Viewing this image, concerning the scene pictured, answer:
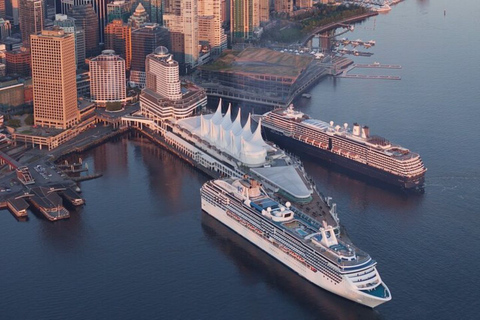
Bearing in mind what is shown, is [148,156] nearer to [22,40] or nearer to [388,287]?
[388,287]

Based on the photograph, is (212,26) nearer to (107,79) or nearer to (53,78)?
(107,79)

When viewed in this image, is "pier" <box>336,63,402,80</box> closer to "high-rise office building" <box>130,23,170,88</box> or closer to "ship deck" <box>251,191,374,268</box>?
"high-rise office building" <box>130,23,170,88</box>

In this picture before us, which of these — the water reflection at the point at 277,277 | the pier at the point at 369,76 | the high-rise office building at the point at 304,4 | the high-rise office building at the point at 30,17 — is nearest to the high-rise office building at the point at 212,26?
the pier at the point at 369,76

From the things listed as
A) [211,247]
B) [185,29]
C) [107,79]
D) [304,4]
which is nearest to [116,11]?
[185,29]

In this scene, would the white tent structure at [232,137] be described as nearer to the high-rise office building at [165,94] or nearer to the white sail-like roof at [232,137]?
the white sail-like roof at [232,137]

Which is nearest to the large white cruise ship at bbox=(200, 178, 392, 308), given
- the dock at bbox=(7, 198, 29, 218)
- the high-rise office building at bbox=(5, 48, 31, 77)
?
the dock at bbox=(7, 198, 29, 218)

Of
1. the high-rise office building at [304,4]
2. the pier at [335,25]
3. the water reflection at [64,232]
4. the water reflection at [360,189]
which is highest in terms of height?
the high-rise office building at [304,4]
